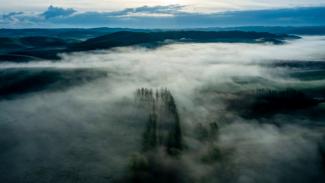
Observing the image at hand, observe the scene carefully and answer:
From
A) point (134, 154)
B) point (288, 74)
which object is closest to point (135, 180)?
point (134, 154)

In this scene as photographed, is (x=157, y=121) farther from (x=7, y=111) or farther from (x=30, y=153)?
(x=7, y=111)

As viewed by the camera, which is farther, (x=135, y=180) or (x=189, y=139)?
(x=189, y=139)

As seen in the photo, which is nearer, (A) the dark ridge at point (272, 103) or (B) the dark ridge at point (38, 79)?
(A) the dark ridge at point (272, 103)

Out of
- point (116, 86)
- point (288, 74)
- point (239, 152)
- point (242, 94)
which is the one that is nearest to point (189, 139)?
point (239, 152)

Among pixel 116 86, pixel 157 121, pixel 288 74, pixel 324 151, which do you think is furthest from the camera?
pixel 288 74

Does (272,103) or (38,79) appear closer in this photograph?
(272,103)

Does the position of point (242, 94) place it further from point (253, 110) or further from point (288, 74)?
point (288, 74)

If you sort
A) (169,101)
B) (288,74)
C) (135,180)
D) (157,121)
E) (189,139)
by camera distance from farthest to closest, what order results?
(288,74), (169,101), (157,121), (189,139), (135,180)

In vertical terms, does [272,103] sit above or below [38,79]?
below

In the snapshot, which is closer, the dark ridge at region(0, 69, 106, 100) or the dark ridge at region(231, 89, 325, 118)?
the dark ridge at region(231, 89, 325, 118)
